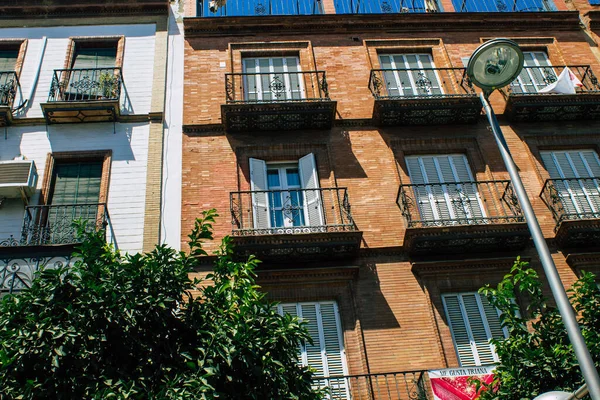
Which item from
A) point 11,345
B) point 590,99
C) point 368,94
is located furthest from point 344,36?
point 11,345

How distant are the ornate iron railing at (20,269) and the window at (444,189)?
7273 mm

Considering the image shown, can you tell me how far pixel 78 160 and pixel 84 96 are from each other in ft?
6.05

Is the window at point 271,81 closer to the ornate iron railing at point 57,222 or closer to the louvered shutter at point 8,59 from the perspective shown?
the ornate iron railing at point 57,222

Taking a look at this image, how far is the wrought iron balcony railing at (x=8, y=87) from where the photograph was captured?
→ 14312mm

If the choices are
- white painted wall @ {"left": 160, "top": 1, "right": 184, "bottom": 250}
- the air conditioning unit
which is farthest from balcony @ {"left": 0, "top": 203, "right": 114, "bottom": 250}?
white painted wall @ {"left": 160, "top": 1, "right": 184, "bottom": 250}

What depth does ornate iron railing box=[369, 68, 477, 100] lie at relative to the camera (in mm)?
15086

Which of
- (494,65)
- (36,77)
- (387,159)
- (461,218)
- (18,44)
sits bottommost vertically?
(494,65)

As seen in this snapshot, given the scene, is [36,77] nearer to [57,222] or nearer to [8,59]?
[8,59]

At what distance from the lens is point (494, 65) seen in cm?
828

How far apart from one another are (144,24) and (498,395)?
43.3 ft

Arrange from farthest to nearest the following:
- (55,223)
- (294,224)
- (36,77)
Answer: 1. (36,77)
2. (294,224)
3. (55,223)

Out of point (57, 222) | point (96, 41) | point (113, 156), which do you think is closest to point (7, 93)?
point (96, 41)

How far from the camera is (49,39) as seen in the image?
15945 mm

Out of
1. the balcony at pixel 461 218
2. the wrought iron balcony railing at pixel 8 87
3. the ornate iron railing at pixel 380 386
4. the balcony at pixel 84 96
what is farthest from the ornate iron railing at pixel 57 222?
the balcony at pixel 461 218
